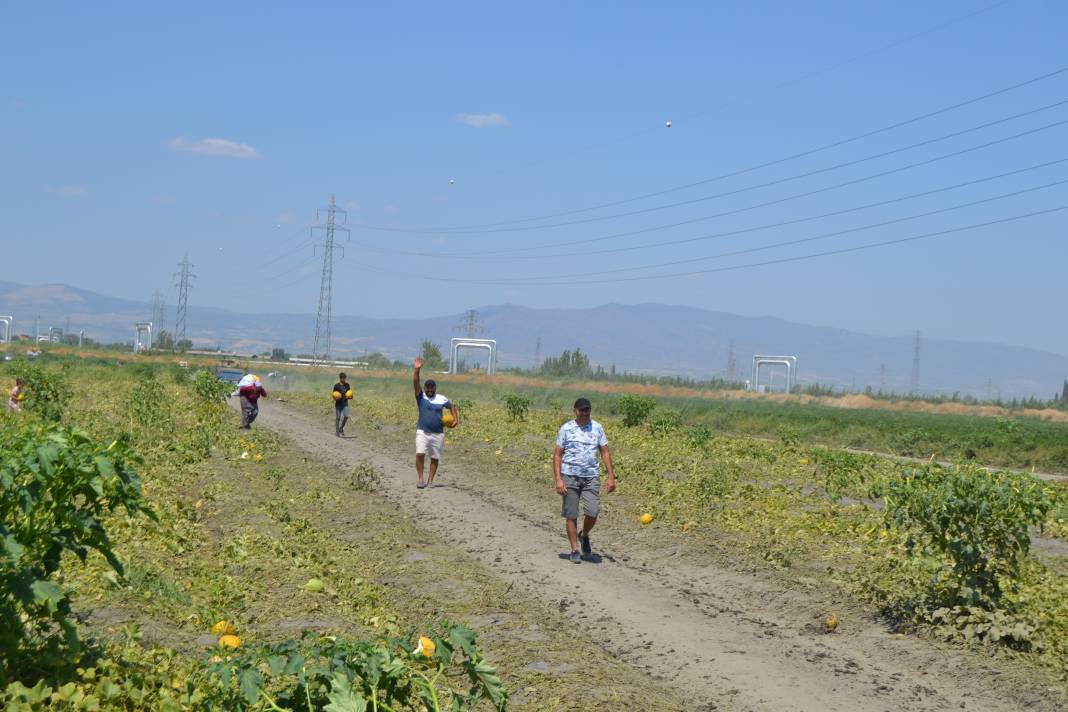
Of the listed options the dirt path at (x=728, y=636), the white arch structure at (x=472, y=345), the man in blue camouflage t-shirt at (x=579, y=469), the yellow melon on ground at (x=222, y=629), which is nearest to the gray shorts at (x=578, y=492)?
the man in blue camouflage t-shirt at (x=579, y=469)

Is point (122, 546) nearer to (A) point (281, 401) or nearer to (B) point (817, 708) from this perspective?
(B) point (817, 708)

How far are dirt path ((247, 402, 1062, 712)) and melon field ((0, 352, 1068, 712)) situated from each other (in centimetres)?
4

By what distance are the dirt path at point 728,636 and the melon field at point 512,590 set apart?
0.04 m

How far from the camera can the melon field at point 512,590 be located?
19.5 ft

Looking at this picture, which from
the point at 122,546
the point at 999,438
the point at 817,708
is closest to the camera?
the point at 817,708

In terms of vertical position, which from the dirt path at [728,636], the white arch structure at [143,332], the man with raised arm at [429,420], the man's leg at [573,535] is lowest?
the dirt path at [728,636]

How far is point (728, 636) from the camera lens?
10211 millimetres

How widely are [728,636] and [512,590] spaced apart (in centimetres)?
237

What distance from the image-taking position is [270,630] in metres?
9.36

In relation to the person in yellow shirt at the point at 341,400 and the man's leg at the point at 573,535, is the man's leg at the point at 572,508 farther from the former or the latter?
the person in yellow shirt at the point at 341,400

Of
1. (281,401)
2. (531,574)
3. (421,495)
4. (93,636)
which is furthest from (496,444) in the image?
(281,401)

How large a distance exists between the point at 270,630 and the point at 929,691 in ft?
16.5

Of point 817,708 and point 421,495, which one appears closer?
point 817,708

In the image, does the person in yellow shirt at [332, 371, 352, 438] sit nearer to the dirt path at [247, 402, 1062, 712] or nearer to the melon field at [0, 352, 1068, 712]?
the melon field at [0, 352, 1068, 712]
